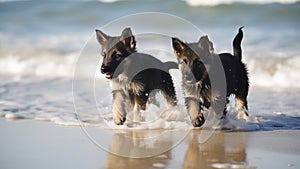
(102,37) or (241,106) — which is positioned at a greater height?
(102,37)

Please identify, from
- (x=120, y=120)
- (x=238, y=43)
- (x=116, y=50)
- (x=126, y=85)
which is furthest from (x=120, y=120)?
(x=238, y=43)

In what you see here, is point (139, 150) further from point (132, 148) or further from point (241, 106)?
point (241, 106)

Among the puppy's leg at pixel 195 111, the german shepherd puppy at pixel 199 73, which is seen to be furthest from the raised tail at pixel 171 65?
the puppy's leg at pixel 195 111

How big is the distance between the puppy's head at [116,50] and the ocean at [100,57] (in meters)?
0.53

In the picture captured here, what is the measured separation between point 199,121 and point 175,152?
613mm

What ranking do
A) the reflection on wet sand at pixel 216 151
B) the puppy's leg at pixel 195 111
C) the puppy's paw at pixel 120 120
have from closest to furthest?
the reflection on wet sand at pixel 216 151
the puppy's leg at pixel 195 111
the puppy's paw at pixel 120 120

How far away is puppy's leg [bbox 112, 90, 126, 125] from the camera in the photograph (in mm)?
4656

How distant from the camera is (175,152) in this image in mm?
4109

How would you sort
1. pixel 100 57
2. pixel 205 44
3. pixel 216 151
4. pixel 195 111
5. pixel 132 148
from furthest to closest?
pixel 100 57, pixel 195 111, pixel 205 44, pixel 132 148, pixel 216 151

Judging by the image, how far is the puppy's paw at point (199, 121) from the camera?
4637 millimetres

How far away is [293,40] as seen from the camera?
8.49 m

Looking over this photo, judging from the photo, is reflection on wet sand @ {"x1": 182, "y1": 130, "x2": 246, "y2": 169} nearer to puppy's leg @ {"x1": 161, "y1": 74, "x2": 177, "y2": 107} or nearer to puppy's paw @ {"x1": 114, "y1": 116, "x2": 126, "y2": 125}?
puppy's leg @ {"x1": 161, "y1": 74, "x2": 177, "y2": 107}

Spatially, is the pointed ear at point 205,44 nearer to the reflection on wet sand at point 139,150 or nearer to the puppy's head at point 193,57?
the puppy's head at point 193,57

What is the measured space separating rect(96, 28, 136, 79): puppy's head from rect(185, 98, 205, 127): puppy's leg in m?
0.62
